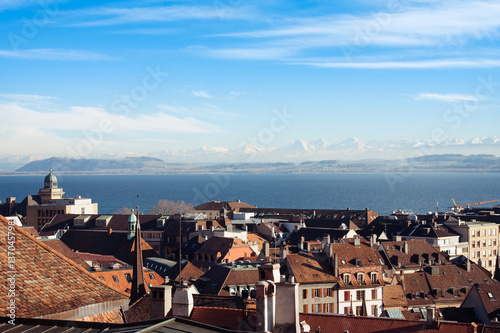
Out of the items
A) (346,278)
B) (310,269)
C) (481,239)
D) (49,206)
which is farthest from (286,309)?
(49,206)

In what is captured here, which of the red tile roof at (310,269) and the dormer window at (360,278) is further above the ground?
the red tile roof at (310,269)

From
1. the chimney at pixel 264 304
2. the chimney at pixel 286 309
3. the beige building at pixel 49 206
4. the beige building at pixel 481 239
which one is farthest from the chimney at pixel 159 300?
the beige building at pixel 49 206

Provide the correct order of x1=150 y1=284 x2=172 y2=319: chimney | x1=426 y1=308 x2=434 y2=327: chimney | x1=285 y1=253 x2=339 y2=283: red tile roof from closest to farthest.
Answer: x1=150 y1=284 x2=172 y2=319: chimney → x1=426 y1=308 x2=434 y2=327: chimney → x1=285 y1=253 x2=339 y2=283: red tile roof

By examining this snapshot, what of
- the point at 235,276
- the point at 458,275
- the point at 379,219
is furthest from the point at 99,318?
the point at 379,219

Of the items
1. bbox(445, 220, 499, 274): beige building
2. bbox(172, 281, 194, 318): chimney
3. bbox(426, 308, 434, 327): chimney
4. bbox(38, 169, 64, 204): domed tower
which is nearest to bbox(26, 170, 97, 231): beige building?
bbox(38, 169, 64, 204): domed tower

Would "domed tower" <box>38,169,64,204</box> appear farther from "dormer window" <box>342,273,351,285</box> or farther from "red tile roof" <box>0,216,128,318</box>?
"red tile roof" <box>0,216,128,318</box>

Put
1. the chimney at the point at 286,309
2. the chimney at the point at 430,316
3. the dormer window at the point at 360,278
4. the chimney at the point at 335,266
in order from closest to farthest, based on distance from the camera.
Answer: the chimney at the point at 286,309
the chimney at the point at 430,316
the chimney at the point at 335,266
the dormer window at the point at 360,278

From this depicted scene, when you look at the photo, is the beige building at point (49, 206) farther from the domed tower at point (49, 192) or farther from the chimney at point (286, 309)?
the chimney at point (286, 309)
